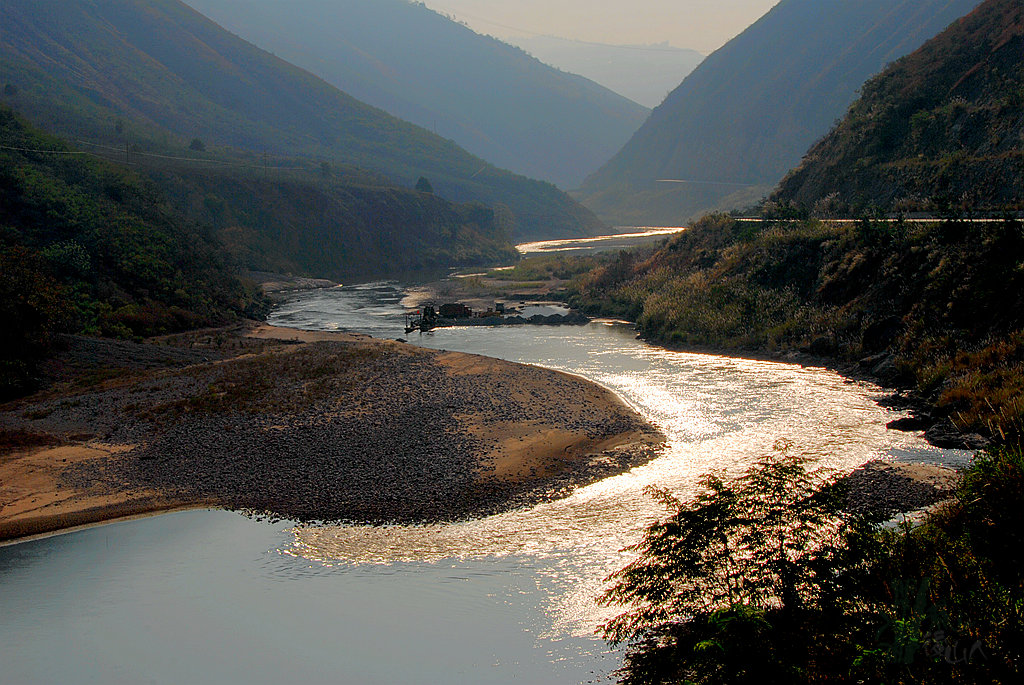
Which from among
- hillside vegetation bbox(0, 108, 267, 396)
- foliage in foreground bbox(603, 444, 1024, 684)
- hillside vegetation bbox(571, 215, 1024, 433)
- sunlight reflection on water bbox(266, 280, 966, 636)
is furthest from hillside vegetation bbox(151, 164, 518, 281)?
→ foliage in foreground bbox(603, 444, 1024, 684)

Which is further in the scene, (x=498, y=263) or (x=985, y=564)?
(x=498, y=263)

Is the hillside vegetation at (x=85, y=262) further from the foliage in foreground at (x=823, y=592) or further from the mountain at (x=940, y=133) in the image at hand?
the mountain at (x=940, y=133)

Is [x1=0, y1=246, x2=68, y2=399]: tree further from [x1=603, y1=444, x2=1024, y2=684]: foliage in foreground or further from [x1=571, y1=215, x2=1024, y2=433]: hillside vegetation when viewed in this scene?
[x1=571, y1=215, x2=1024, y2=433]: hillside vegetation

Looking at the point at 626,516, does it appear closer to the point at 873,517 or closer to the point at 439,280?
the point at 873,517

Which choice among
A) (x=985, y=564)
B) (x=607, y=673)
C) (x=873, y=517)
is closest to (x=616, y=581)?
(x=607, y=673)

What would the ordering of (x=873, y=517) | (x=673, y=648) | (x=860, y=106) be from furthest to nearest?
(x=860, y=106)
(x=873, y=517)
(x=673, y=648)

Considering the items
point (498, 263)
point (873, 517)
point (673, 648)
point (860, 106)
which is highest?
point (860, 106)

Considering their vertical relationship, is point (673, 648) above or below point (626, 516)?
above

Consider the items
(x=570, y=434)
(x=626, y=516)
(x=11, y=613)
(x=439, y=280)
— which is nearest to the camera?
(x=11, y=613)
